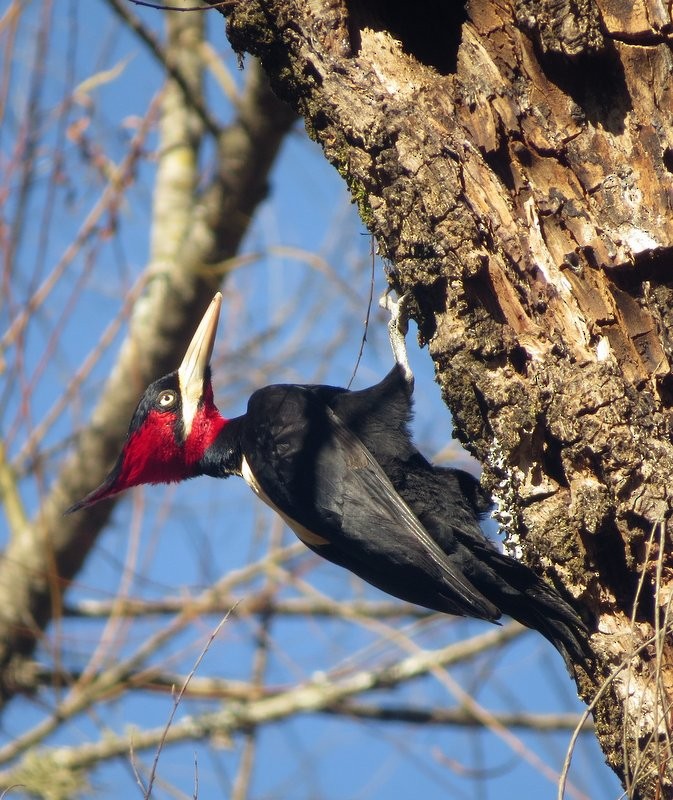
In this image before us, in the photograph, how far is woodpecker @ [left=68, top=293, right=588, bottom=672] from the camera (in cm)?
273

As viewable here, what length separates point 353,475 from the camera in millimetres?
2973

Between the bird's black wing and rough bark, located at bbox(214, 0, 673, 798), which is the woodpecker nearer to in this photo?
the bird's black wing

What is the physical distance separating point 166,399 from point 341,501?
0.93m

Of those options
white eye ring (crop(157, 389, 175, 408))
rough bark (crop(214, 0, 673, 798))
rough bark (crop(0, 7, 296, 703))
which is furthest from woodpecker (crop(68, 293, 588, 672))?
rough bark (crop(0, 7, 296, 703))

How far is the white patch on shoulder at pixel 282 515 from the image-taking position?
322cm

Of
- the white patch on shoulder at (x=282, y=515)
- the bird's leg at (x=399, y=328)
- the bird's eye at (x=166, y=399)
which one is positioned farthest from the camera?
the bird's eye at (x=166, y=399)

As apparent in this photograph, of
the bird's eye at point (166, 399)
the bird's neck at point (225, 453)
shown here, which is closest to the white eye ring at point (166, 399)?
the bird's eye at point (166, 399)

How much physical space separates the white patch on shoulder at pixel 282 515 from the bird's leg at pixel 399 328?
59 cm

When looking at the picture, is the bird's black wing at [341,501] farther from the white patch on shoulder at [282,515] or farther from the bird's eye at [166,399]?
the bird's eye at [166,399]

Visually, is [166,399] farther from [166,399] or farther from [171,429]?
[171,429]

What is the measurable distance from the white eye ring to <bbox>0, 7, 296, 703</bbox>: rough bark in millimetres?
733

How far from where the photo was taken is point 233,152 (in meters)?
4.07

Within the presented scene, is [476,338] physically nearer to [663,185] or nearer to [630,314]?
[630,314]

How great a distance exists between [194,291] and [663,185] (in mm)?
2558
